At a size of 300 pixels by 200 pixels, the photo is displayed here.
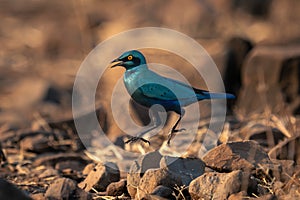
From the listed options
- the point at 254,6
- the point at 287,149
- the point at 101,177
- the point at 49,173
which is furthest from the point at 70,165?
the point at 254,6

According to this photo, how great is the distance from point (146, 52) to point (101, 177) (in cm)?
405

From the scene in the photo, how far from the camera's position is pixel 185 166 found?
454cm

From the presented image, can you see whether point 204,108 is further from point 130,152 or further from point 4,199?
point 4,199

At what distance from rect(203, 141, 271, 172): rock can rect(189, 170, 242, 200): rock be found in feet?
0.83

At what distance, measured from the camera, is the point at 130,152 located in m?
5.85

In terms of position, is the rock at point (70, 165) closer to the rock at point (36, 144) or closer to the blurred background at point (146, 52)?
the rock at point (36, 144)

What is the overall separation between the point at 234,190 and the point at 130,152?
6.19 feet

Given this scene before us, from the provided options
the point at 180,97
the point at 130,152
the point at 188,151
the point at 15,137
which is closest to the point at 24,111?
the point at 15,137

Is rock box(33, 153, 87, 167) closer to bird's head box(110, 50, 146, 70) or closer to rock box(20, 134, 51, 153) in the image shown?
rock box(20, 134, 51, 153)

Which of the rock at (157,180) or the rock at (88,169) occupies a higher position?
the rock at (157,180)

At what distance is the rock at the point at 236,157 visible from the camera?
4.47 meters

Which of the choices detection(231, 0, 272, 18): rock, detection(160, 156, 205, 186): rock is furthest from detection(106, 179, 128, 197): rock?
detection(231, 0, 272, 18): rock

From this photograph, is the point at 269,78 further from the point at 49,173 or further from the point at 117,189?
the point at 117,189

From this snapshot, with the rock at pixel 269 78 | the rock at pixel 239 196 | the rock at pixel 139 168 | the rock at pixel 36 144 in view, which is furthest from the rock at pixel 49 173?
the rock at pixel 269 78
